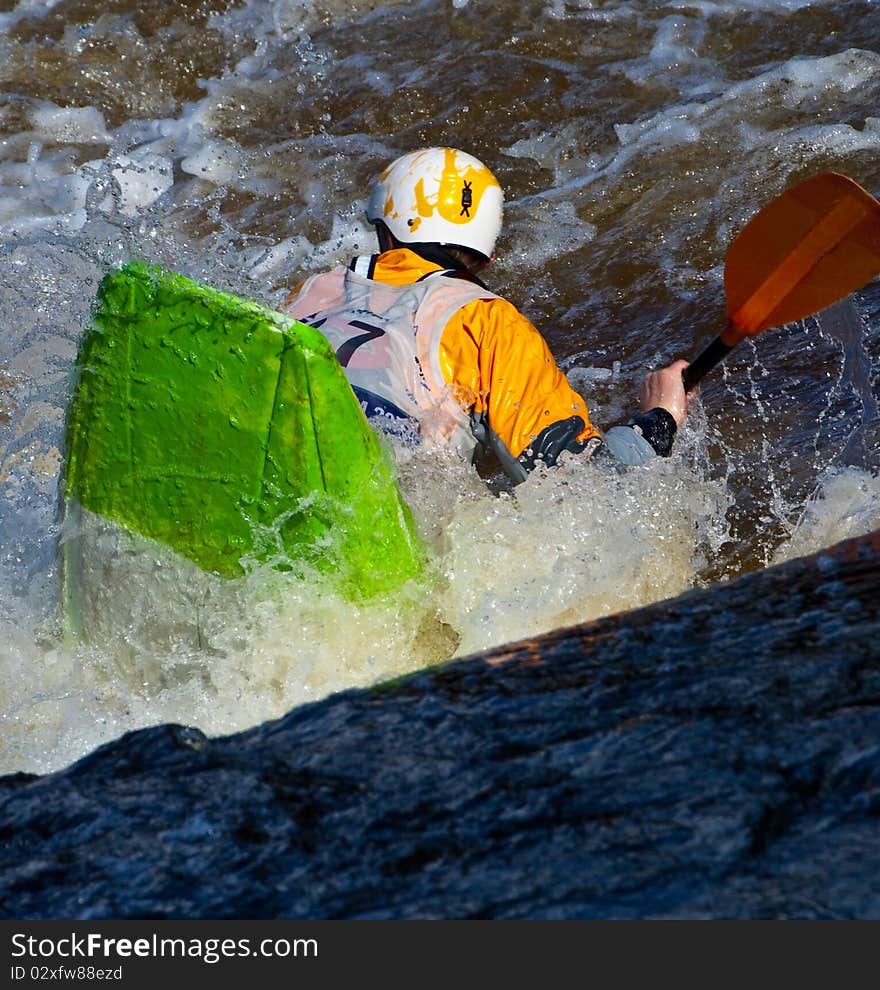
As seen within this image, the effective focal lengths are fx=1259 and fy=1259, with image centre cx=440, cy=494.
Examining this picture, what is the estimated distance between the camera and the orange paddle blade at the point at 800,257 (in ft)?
12.0

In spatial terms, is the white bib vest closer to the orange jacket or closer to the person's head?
the orange jacket

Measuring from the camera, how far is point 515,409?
329 cm

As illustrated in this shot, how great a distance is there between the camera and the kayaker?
3.28 metres

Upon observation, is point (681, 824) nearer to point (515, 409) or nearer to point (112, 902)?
point (112, 902)

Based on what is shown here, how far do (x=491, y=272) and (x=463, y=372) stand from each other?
7.75 feet

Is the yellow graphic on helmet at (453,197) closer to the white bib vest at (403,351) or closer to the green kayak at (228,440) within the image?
the white bib vest at (403,351)

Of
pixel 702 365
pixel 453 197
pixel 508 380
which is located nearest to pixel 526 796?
pixel 508 380

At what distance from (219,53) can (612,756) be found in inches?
257

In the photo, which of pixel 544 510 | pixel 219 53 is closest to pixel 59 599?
pixel 544 510

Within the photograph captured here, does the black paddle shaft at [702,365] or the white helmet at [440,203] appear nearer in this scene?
the black paddle shaft at [702,365]

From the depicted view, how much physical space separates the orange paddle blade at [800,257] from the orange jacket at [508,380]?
2.24 feet

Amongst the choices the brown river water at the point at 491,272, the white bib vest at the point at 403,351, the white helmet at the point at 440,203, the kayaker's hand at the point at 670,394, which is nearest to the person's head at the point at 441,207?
the white helmet at the point at 440,203

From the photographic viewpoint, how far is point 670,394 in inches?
140

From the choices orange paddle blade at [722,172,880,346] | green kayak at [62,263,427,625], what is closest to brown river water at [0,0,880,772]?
green kayak at [62,263,427,625]
